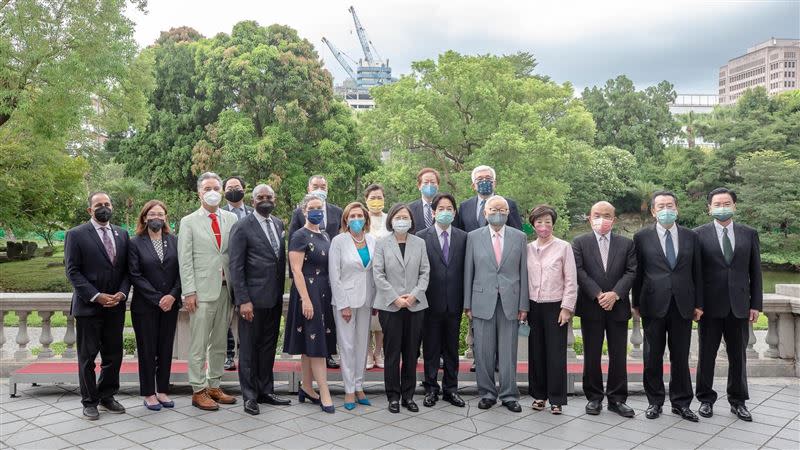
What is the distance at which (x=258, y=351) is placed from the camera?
20.0 feet

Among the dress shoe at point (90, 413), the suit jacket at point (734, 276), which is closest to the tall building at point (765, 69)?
the suit jacket at point (734, 276)

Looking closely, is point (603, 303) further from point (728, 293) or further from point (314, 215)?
point (314, 215)

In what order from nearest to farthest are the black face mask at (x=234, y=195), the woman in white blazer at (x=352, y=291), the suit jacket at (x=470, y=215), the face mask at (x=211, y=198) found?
the woman in white blazer at (x=352, y=291)
the face mask at (x=211, y=198)
the suit jacket at (x=470, y=215)
the black face mask at (x=234, y=195)

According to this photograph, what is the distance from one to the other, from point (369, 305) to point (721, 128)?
→ 112 ft

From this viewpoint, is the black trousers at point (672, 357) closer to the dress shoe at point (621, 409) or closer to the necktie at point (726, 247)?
the dress shoe at point (621, 409)

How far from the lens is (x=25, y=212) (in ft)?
70.7

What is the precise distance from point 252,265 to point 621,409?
3.66m

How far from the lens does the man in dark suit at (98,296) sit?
5.66 metres

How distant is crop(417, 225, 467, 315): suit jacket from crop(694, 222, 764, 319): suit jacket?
88.4 inches

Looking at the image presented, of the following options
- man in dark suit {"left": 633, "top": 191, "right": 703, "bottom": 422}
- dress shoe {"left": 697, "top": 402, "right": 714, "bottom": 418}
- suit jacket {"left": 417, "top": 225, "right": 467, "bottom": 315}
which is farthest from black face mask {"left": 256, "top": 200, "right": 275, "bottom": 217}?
dress shoe {"left": 697, "top": 402, "right": 714, "bottom": 418}

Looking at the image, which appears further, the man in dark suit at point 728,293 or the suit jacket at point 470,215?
the suit jacket at point 470,215

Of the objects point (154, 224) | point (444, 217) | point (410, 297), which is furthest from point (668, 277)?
point (154, 224)

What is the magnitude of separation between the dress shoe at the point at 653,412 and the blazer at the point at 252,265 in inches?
141

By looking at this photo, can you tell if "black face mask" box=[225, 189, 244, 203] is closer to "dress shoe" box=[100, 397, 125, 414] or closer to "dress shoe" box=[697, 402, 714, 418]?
"dress shoe" box=[100, 397, 125, 414]
